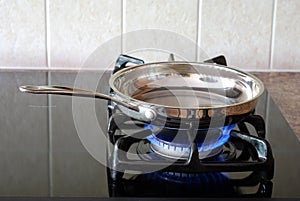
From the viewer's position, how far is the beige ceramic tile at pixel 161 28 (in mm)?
1157

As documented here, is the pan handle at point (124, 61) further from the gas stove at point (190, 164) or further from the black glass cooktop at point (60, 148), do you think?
the gas stove at point (190, 164)

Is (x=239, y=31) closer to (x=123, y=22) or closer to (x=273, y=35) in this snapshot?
(x=273, y=35)

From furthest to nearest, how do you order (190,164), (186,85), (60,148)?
(186,85)
(60,148)
(190,164)

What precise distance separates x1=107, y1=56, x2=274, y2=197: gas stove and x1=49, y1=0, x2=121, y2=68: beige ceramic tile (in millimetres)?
376

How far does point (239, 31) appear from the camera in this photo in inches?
46.5

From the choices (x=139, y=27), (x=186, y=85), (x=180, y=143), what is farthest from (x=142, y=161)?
(x=139, y=27)

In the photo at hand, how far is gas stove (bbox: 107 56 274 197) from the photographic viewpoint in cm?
75

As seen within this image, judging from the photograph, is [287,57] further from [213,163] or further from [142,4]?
[213,163]

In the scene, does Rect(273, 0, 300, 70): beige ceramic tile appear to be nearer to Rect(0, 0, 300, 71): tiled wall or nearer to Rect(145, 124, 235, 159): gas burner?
Rect(0, 0, 300, 71): tiled wall

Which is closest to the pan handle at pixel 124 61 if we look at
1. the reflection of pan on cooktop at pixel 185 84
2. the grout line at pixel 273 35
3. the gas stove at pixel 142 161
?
the reflection of pan on cooktop at pixel 185 84

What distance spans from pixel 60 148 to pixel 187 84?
A: 0.85ft

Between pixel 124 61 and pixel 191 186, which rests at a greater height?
pixel 124 61

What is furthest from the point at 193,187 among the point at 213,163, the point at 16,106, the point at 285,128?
the point at 16,106

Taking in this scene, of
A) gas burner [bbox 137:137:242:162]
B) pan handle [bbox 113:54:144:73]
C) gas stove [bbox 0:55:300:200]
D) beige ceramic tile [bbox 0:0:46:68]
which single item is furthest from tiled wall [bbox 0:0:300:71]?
gas burner [bbox 137:137:242:162]
